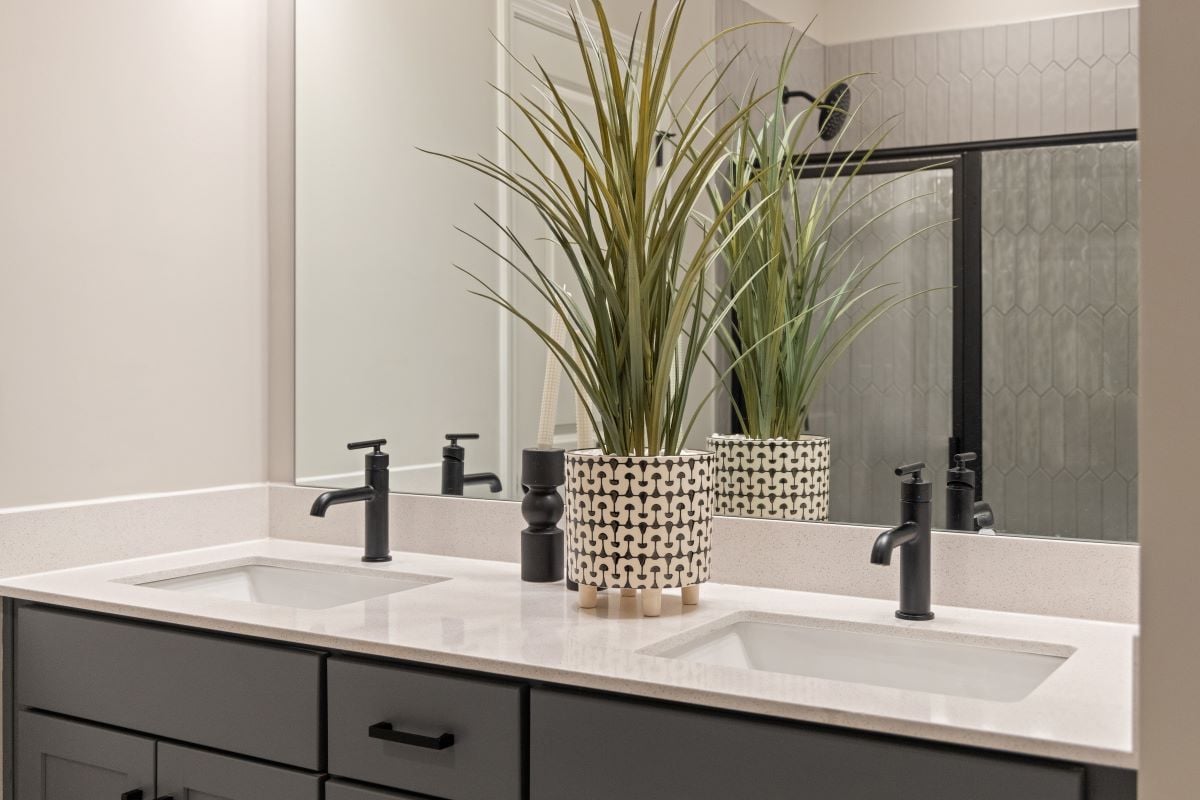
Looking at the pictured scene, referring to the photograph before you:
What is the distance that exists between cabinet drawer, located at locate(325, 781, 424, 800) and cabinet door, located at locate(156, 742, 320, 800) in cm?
2

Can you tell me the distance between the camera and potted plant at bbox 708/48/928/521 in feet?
5.30

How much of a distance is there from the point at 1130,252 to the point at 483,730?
38.8 inches

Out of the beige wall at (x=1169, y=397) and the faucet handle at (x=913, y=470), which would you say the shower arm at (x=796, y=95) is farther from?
the beige wall at (x=1169, y=397)

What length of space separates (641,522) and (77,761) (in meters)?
0.90

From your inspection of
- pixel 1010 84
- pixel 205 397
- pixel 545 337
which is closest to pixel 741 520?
pixel 545 337

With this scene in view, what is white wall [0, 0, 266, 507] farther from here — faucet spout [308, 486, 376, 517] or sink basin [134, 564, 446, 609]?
faucet spout [308, 486, 376, 517]

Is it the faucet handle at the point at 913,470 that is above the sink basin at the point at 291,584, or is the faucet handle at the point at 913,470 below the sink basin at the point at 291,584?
above

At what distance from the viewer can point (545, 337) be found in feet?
5.23

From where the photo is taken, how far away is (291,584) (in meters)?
1.95

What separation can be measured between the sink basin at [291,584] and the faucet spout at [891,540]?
0.73 meters

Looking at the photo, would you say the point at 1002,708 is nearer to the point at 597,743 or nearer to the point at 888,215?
the point at 597,743

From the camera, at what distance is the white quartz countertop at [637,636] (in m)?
1.05

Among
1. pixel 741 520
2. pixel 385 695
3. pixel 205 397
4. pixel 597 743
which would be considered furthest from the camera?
pixel 205 397

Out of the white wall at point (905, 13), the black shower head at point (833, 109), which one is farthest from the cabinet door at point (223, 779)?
the white wall at point (905, 13)
